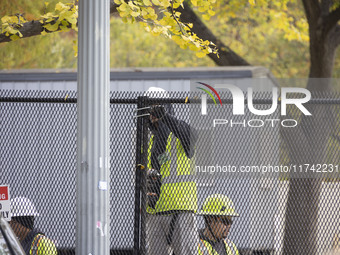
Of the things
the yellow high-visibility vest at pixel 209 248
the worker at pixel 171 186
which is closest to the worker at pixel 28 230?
the worker at pixel 171 186

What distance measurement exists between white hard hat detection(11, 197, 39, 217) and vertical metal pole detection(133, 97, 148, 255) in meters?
1.17

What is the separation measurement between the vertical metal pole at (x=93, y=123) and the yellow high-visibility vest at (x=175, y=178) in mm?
1818

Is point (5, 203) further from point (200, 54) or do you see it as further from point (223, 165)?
point (200, 54)

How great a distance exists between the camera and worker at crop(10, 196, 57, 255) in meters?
6.33

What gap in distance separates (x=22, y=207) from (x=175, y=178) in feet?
5.51

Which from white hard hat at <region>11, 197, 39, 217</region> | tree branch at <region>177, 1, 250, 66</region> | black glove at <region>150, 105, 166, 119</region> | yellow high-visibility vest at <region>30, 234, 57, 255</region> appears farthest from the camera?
tree branch at <region>177, 1, 250, 66</region>

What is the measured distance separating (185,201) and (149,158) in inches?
22.2

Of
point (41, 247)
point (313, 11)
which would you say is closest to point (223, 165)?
point (41, 247)

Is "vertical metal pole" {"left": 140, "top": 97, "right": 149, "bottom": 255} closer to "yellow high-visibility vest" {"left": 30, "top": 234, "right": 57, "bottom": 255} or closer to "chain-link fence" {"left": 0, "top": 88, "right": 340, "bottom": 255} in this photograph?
"chain-link fence" {"left": 0, "top": 88, "right": 340, "bottom": 255}

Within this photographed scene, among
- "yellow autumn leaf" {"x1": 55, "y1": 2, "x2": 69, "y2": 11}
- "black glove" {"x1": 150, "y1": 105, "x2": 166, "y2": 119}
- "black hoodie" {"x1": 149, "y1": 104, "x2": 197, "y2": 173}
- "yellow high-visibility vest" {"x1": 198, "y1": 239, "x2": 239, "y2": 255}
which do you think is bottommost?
"yellow high-visibility vest" {"x1": 198, "y1": 239, "x2": 239, "y2": 255}

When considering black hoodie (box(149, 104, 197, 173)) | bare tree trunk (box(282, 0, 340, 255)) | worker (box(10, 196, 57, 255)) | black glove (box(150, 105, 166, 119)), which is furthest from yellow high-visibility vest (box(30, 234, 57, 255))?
bare tree trunk (box(282, 0, 340, 255))

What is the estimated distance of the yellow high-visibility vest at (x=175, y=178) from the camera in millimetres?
6527

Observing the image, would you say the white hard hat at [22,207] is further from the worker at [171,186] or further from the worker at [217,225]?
the worker at [217,225]

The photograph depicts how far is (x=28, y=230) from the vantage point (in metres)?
6.73
